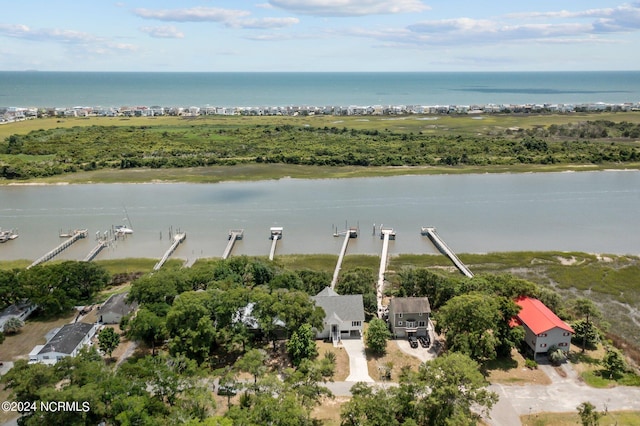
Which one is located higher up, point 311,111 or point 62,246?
point 311,111

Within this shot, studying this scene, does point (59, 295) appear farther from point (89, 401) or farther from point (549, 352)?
point (549, 352)

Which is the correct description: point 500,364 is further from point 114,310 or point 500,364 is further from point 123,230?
point 123,230

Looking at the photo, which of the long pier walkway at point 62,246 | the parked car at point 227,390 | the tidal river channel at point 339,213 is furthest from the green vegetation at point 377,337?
the long pier walkway at point 62,246

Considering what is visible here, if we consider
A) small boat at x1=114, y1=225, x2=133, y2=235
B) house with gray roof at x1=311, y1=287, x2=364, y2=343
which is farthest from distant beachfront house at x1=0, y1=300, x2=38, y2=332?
house with gray roof at x1=311, y1=287, x2=364, y2=343

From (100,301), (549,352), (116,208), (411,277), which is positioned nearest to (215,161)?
(116,208)

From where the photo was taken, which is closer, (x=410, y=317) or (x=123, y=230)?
(x=410, y=317)

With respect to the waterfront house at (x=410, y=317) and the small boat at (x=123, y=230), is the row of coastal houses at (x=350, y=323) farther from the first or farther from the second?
the small boat at (x=123, y=230)

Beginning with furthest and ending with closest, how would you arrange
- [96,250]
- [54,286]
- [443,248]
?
[96,250]
[443,248]
[54,286]

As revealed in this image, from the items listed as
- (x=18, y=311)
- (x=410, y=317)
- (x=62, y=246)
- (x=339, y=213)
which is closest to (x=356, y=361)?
(x=410, y=317)
